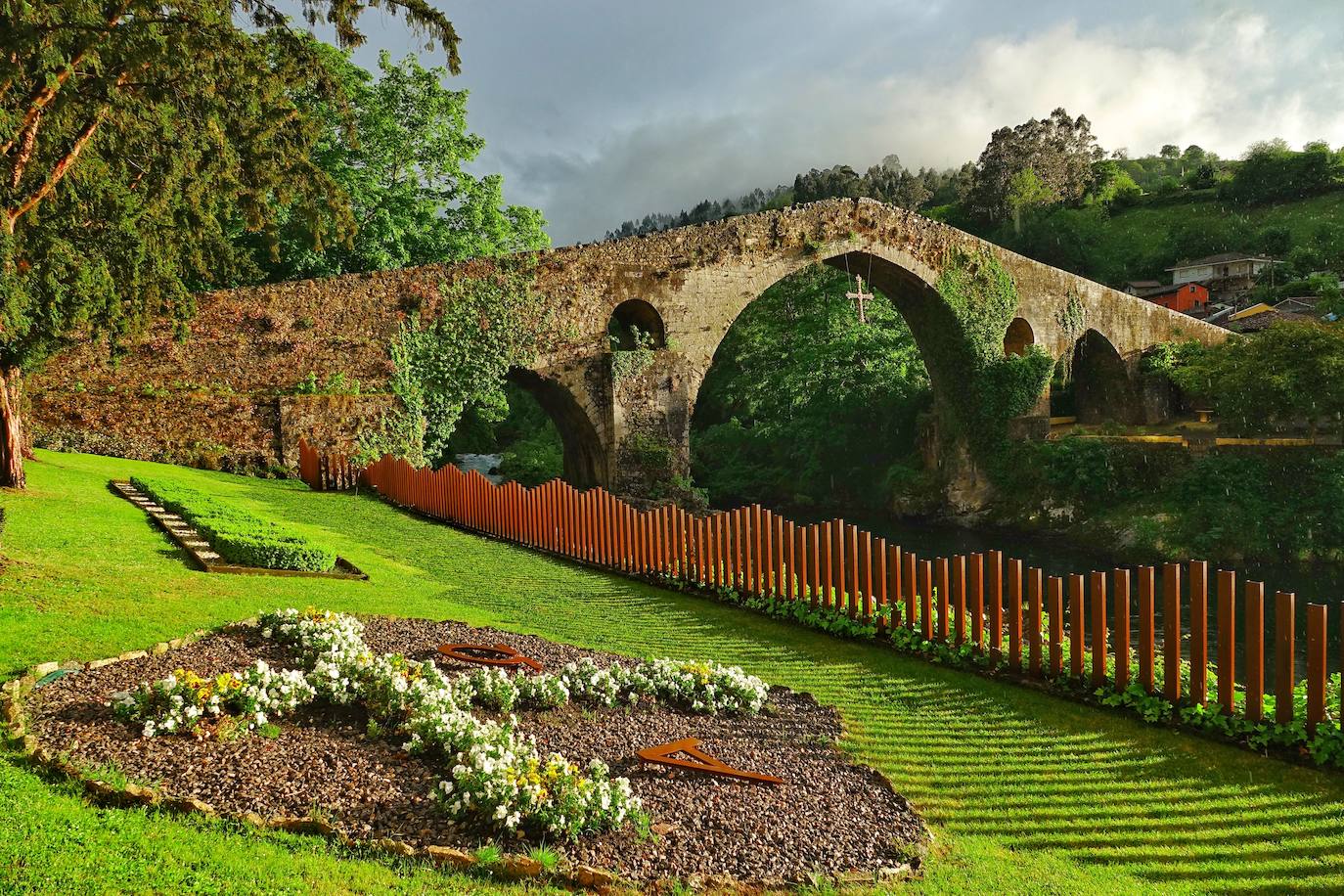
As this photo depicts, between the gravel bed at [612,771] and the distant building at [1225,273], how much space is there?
57.1 m

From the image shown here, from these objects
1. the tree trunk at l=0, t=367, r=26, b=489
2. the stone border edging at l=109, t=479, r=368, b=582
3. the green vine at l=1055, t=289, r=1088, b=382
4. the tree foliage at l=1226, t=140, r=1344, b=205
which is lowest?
the stone border edging at l=109, t=479, r=368, b=582

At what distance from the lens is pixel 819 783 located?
4898 millimetres

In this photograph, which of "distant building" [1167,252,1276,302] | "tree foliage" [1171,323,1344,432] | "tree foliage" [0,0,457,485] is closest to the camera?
"tree foliage" [0,0,457,485]

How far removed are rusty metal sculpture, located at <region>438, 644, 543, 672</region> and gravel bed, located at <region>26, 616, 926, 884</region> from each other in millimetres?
756

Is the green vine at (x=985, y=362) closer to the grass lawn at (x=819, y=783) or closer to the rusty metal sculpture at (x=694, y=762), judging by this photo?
the grass lawn at (x=819, y=783)

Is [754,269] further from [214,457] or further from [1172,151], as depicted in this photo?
[1172,151]

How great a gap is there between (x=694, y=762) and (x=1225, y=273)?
201 feet

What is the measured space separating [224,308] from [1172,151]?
113511 millimetres

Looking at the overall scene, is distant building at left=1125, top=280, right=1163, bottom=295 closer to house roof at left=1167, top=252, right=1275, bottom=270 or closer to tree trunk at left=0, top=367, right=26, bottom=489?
house roof at left=1167, top=252, right=1275, bottom=270

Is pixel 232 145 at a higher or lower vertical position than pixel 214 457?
higher

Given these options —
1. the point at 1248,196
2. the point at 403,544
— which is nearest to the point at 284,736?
the point at 403,544

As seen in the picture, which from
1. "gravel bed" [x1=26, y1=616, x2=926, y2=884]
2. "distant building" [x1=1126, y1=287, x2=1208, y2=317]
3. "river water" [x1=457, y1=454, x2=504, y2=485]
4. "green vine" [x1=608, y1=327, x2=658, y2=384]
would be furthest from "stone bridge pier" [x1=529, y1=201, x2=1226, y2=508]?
"distant building" [x1=1126, y1=287, x2=1208, y2=317]

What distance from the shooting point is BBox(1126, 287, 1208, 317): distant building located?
172 feet

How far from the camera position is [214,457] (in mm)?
18469
